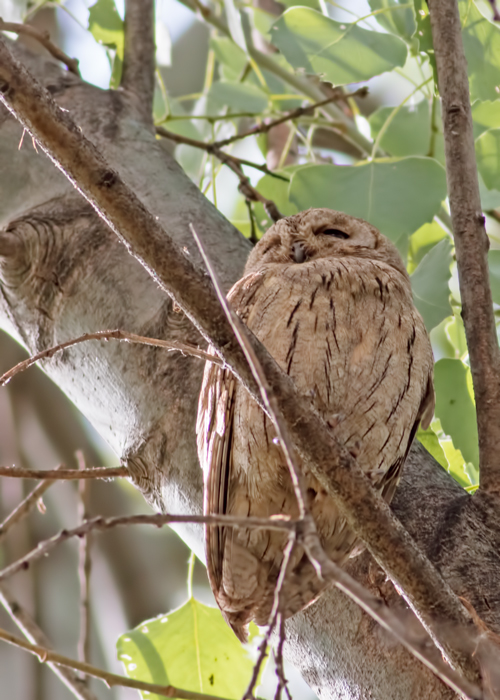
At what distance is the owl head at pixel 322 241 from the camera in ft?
5.84

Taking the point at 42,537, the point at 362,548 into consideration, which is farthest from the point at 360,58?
the point at 42,537

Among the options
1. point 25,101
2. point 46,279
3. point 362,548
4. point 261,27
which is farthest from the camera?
point 261,27

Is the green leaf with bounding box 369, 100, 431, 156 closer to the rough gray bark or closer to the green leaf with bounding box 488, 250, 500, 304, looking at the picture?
the green leaf with bounding box 488, 250, 500, 304

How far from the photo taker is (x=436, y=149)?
202 centimetres

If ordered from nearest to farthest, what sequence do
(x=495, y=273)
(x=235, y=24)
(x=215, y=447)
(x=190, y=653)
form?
(x=215, y=447), (x=190, y=653), (x=495, y=273), (x=235, y=24)

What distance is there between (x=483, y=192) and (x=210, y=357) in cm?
108

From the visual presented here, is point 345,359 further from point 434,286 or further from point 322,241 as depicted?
point 322,241

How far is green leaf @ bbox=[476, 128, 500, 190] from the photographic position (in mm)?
1731

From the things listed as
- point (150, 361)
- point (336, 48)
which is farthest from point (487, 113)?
point (150, 361)

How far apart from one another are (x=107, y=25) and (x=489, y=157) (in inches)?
38.4

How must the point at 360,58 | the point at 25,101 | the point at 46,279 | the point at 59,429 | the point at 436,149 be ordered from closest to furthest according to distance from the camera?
the point at 25,101 → the point at 46,279 → the point at 360,58 → the point at 436,149 → the point at 59,429

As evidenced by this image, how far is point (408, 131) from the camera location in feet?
6.32

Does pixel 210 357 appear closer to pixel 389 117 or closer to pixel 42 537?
pixel 389 117

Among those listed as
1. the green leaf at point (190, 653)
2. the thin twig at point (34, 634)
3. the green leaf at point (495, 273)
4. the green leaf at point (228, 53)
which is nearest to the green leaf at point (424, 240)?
the green leaf at point (495, 273)
